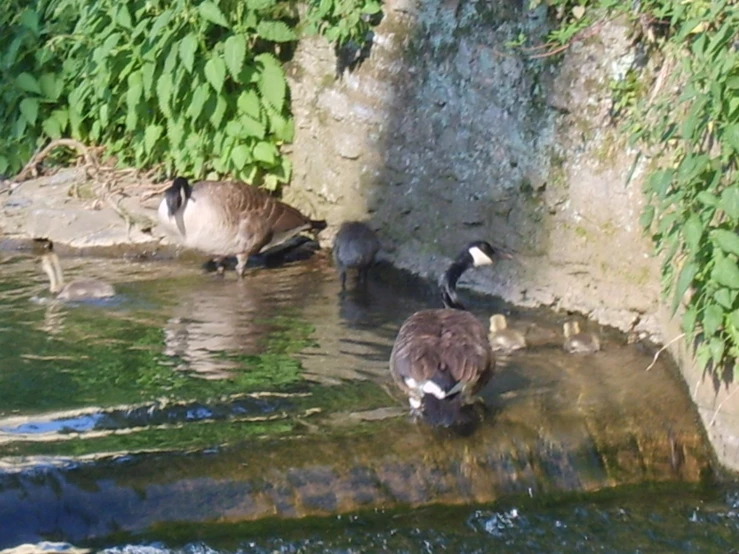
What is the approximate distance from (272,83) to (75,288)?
2567 millimetres

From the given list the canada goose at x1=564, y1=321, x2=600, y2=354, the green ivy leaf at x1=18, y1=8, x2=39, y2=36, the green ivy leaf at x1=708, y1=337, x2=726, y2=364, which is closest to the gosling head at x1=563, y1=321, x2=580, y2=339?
the canada goose at x1=564, y1=321, x2=600, y2=354

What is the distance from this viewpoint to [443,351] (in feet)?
20.7

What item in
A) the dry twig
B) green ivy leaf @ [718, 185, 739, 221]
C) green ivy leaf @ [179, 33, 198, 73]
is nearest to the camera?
green ivy leaf @ [718, 185, 739, 221]

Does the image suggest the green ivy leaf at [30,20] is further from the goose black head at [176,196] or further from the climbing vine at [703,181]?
the climbing vine at [703,181]

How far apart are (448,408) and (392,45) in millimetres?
4243

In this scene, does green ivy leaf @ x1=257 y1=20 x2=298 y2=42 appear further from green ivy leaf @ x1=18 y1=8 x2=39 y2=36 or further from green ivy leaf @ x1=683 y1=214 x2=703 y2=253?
green ivy leaf @ x1=683 y1=214 x2=703 y2=253

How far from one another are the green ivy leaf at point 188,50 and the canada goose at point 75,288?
197cm

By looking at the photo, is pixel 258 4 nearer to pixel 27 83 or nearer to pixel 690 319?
pixel 27 83

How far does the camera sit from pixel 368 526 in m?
5.89

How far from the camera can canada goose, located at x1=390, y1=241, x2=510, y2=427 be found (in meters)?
6.16

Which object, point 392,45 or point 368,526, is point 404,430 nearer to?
point 368,526

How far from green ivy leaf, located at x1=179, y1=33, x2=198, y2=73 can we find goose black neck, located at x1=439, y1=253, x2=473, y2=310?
306cm

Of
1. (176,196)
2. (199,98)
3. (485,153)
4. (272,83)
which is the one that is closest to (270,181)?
(272,83)

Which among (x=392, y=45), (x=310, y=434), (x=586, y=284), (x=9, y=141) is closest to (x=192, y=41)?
(x=392, y=45)
